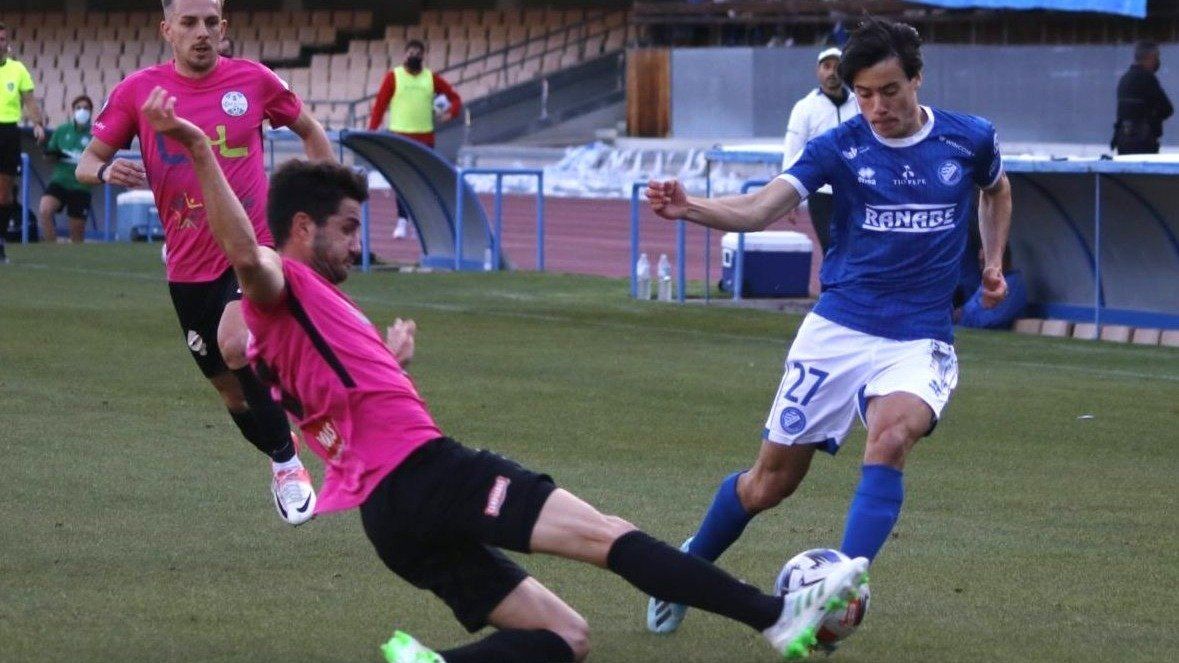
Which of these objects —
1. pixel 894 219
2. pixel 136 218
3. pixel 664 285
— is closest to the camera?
pixel 894 219

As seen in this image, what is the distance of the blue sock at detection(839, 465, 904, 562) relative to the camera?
5.94 metres

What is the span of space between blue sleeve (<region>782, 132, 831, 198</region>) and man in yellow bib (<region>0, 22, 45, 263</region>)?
54.7 ft

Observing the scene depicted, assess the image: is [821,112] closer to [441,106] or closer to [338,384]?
[441,106]

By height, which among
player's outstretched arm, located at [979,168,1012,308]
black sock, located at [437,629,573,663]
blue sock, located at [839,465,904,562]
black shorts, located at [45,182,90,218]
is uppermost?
player's outstretched arm, located at [979,168,1012,308]

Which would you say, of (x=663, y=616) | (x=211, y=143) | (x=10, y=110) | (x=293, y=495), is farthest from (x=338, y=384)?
(x=10, y=110)

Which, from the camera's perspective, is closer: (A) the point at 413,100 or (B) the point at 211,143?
(B) the point at 211,143

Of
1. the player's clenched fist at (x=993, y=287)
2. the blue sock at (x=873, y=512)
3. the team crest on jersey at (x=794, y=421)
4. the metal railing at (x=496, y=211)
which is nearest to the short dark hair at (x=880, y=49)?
the player's clenched fist at (x=993, y=287)

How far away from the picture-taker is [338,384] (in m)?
5.08

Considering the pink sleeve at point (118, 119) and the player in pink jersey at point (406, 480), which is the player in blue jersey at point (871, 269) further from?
the pink sleeve at point (118, 119)

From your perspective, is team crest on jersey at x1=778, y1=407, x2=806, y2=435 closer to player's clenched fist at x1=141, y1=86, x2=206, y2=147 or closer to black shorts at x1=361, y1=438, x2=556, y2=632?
black shorts at x1=361, y1=438, x2=556, y2=632

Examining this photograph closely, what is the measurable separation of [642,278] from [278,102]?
9.84m

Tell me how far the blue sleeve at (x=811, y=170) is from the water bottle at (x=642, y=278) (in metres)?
11.6

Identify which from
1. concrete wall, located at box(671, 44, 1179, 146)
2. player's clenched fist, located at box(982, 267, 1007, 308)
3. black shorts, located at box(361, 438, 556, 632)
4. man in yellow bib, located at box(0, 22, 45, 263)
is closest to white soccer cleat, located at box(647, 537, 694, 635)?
black shorts, located at box(361, 438, 556, 632)

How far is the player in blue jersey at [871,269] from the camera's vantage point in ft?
20.3
